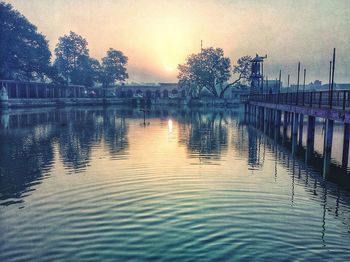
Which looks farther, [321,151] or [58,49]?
[58,49]

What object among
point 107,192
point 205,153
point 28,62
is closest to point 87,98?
point 28,62

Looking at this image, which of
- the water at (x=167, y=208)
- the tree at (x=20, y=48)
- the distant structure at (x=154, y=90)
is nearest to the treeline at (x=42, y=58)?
the tree at (x=20, y=48)

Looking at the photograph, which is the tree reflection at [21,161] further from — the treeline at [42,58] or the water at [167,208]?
the treeline at [42,58]

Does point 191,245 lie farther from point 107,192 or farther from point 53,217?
point 107,192

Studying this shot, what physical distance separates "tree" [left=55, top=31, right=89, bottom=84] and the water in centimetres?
8183

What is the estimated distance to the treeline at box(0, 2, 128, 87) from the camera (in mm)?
76625

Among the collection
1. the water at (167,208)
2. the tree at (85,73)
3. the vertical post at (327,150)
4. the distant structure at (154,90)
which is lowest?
the water at (167,208)

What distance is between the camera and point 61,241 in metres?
8.91

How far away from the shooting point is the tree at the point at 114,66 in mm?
111588

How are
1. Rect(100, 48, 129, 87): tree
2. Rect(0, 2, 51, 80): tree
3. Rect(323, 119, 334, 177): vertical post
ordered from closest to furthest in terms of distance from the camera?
1. Rect(323, 119, 334, 177): vertical post
2. Rect(0, 2, 51, 80): tree
3. Rect(100, 48, 129, 87): tree

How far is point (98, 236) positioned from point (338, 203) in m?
8.98

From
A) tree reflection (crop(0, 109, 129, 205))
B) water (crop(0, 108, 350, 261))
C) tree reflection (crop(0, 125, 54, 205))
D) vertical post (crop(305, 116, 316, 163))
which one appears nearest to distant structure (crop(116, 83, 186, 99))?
tree reflection (crop(0, 109, 129, 205))

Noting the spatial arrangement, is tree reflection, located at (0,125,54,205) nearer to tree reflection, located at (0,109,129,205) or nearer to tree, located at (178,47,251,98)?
tree reflection, located at (0,109,129,205)

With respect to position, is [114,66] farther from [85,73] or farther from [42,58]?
[42,58]
